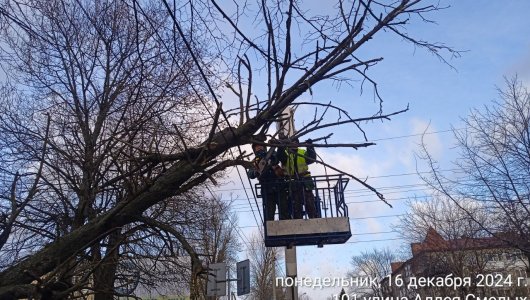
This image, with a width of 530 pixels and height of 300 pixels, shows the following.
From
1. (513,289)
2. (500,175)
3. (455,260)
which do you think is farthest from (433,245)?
(500,175)

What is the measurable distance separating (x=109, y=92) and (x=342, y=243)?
5.73 metres

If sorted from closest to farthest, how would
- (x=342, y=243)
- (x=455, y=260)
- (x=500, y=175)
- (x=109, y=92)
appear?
(x=342, y=243) → (x=109, y=92) → (x=500, y=175) → (x=455, y=260)

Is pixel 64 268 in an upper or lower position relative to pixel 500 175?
lower

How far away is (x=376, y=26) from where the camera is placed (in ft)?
15.5

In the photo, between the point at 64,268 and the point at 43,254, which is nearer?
Result: the point at 64,268

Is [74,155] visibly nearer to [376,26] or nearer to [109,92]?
[109,92]

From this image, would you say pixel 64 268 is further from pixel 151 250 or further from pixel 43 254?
pixel 151 250

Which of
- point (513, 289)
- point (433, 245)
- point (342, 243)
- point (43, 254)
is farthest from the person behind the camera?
point (513, 289)

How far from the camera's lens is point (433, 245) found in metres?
27.7

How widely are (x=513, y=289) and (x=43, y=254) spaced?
3157cm

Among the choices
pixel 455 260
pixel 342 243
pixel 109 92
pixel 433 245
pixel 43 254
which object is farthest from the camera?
pixel 433 245

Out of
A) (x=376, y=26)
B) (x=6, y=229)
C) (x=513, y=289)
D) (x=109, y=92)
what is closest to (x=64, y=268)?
(x=6, y=229)

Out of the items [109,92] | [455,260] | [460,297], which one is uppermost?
[109,92]

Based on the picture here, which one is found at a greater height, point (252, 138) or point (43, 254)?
point (252, 138)
